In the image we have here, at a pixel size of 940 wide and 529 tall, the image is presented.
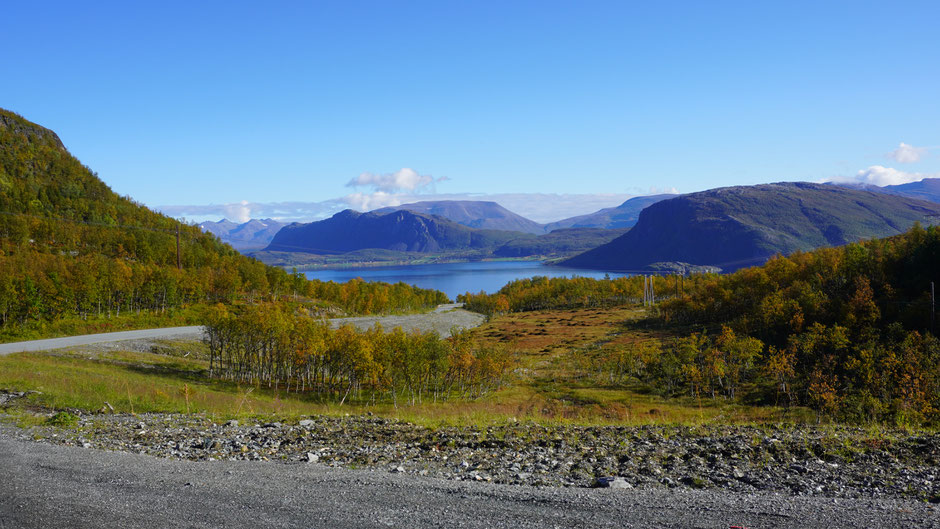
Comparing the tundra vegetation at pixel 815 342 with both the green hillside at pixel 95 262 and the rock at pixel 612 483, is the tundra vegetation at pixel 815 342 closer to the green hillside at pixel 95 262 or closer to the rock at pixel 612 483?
the rock at pixel 612 483

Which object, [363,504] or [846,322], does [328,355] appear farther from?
[846,322]

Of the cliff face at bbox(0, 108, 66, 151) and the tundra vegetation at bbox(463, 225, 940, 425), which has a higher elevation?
the cliff face at bbox(0, 108, 66, 151)

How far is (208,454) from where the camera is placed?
13383 millimetres

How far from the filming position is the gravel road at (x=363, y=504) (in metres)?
8.70

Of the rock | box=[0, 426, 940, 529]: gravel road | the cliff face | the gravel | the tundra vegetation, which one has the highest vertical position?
the cliff face

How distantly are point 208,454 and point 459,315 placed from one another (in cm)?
15702

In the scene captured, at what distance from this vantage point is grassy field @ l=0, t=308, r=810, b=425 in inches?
870

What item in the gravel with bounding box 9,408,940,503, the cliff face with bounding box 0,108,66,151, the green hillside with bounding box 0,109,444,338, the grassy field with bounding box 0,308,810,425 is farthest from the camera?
the cliff face with bounding box 0,108,66,151

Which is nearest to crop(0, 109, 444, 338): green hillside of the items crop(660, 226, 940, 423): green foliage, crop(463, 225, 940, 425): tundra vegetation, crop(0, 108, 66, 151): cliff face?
crop(0, 108, 66, 151): cliff face

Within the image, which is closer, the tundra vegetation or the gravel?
the gravel

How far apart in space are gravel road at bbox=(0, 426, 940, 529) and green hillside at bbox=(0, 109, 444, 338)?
67656 mm

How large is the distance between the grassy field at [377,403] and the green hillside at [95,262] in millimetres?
24364

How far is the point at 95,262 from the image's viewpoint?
3219 inches

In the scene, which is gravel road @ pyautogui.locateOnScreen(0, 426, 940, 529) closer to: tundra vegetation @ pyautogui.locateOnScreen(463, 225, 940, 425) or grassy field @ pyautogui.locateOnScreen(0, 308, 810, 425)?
grassy field @ pyautogui.locateOnScreen(0, 308, 810, 425)
